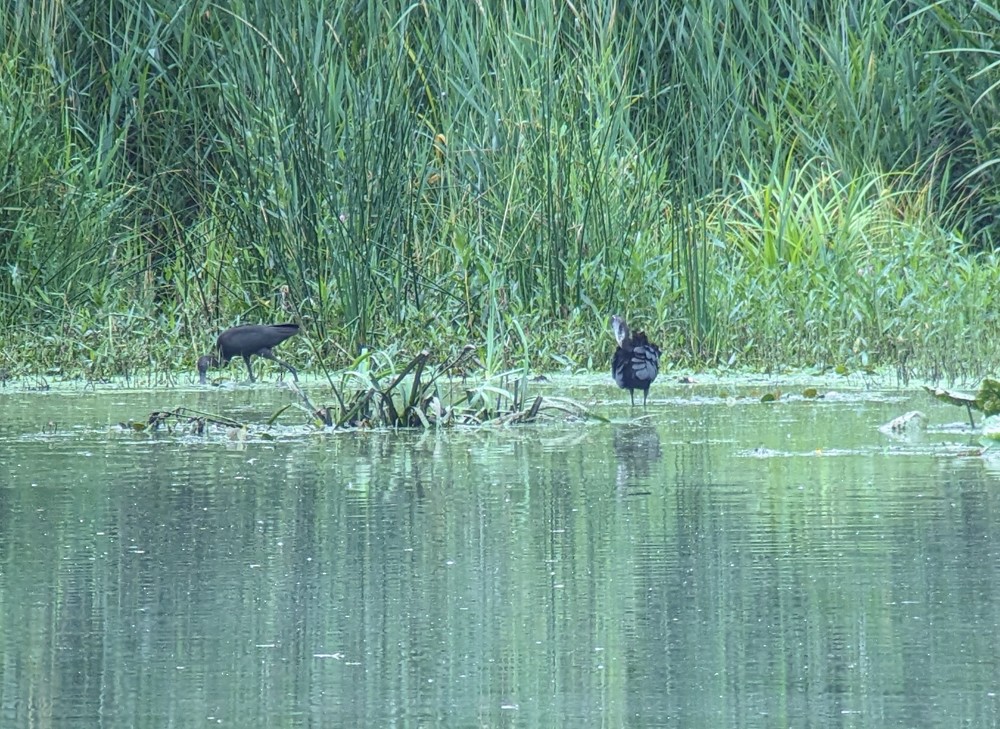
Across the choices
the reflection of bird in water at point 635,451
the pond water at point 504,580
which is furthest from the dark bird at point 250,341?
the reflection of bird in water at point 635,451

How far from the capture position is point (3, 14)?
10969 mm

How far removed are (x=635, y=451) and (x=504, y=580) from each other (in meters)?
2.23

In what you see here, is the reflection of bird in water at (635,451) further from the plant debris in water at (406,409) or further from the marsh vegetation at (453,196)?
the marsh vegetation at (453,196)

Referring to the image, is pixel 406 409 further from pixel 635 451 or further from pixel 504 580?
pixel 504 580

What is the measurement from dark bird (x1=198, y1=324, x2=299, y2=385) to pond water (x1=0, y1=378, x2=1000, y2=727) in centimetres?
201

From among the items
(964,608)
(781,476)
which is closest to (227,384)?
(781,476)

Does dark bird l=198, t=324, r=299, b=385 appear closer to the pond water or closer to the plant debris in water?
the plant debris in water

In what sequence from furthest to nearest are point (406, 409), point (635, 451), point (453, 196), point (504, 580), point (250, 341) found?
point (453, 196)
point (250, 341)
point (406, 409)
point (635, 451)
point (504, 580)

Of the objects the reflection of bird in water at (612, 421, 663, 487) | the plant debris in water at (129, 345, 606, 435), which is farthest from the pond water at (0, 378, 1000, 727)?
the plant debris in water at (129, 345, 606, 435)

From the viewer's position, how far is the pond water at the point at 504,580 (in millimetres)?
3355

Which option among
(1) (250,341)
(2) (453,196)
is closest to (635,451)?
(1) (250,341)

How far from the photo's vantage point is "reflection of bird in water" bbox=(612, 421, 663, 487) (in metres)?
5.91

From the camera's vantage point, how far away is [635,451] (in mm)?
6523

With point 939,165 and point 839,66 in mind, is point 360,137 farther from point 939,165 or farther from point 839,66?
point 939,165
